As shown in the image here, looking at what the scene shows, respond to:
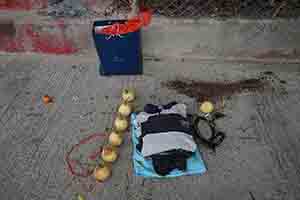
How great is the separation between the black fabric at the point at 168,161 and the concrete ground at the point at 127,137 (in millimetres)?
95

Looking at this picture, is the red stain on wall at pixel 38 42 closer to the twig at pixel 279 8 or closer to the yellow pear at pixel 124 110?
the yellow pear at pixel 124 110

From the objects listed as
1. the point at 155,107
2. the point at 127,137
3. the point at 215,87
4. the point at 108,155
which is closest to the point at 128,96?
the point at 155,107

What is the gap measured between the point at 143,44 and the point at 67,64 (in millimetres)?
1003

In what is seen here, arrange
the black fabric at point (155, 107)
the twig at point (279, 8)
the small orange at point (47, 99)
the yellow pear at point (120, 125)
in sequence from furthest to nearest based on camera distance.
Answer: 1. the twig at point (279, 8)
2. the small orange at point (47, 99)
3. the black fabric at point (155, 107)
4. the yellow pear at point (120, 125)

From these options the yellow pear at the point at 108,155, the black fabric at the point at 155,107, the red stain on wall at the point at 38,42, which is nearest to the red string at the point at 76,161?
the yellow pear at the point at 108,155

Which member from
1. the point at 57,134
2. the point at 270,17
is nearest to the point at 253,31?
the point at 270,17

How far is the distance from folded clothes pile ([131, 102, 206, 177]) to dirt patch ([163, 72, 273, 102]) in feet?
1.87

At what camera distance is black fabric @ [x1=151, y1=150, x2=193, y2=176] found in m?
2.30

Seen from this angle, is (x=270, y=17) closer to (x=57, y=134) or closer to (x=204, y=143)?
(x=204, y=143)

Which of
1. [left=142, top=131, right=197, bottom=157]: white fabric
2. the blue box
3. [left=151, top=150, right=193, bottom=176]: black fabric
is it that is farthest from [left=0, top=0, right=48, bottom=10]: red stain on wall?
[left=151, top=150, right=193, bottom=176]: black fabric

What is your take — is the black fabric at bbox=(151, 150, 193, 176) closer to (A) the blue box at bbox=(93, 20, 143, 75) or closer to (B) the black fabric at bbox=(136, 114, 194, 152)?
(B) the black fabric at bbox=(136, 114, 194, 152)

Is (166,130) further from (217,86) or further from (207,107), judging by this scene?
(217,86)

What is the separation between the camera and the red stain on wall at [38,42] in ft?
11.5

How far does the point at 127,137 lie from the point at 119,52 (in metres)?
1.03
